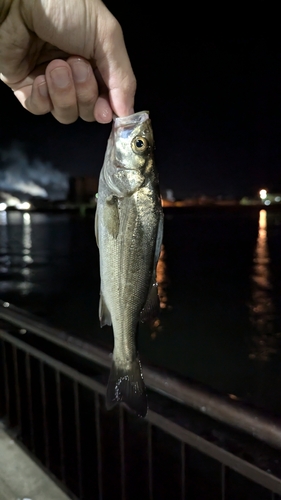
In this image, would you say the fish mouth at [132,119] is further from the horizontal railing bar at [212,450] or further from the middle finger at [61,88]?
the horizontal railing bar at [212,450]

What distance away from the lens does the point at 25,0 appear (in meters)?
1.83

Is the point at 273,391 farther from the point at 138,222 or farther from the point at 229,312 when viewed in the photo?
the point at 138,222

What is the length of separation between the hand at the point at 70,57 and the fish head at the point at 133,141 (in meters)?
0.09

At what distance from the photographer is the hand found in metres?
1.85

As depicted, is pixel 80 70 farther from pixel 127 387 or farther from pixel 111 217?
pixel 127 387

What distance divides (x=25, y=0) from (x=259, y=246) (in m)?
43.9

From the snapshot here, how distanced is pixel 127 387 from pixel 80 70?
1595 millimetres

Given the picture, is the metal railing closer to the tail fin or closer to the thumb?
the tail fin

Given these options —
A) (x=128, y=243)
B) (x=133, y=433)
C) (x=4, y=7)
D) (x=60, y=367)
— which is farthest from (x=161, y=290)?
(x=4, y=7)

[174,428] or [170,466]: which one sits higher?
[174,428]

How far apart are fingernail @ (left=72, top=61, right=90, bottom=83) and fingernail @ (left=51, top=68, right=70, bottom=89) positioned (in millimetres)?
52

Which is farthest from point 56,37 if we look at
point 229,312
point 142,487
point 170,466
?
point 229,312

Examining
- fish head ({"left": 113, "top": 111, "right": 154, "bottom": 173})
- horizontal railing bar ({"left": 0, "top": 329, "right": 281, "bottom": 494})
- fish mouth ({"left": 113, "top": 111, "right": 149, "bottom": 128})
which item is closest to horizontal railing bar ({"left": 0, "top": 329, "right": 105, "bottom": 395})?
horizontal railing bar ({"left": 0, "top": 329, "right": 281, "bottom": 494})

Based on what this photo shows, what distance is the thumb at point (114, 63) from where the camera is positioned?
188 centimetres
